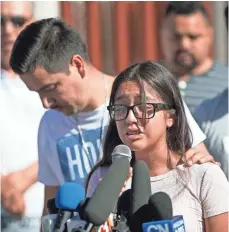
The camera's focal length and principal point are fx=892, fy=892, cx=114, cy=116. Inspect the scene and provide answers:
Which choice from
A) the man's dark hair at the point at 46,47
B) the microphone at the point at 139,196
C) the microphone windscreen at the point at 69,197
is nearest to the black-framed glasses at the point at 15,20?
the man's dark hair at the point at 46,47

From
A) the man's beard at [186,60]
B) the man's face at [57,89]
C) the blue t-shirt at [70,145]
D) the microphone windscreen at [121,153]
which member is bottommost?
the blue t-shirt at [70,145]

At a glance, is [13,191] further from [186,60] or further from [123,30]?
[123,30]

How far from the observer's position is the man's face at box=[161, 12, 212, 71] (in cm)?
491

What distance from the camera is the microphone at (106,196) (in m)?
2.19

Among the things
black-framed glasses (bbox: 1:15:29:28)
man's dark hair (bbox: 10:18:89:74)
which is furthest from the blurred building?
man's dark hair (bbox: 10:18:89:74)

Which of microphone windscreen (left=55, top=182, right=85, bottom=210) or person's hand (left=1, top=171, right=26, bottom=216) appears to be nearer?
microphone windscreen (left=55, top=182, right=85, bottom=210)

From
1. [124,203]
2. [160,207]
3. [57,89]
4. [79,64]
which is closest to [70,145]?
[57,89]

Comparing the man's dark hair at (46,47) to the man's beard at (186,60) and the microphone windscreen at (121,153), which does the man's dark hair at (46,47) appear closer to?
the man's beard at (186,60)

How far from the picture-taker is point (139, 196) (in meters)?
2.46

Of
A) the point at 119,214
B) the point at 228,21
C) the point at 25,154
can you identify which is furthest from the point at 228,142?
the point at 119,214

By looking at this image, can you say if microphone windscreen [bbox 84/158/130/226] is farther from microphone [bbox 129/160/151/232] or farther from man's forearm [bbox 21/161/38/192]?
man's forearm [bbox 21/161/38/192]

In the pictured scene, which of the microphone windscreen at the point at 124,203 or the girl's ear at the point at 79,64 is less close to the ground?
the girl's ear at the point at 79,64

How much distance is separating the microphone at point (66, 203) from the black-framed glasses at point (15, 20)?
2705 mm

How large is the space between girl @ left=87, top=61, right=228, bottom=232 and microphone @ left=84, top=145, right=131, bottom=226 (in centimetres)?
52
